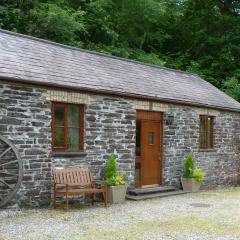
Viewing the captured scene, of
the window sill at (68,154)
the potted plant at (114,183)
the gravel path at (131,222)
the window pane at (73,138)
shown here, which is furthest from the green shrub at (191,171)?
the window pane at (73,138)

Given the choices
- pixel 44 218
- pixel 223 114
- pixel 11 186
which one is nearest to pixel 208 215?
pixel 44 218

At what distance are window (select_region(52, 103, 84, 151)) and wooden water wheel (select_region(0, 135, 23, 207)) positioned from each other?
4.36ft

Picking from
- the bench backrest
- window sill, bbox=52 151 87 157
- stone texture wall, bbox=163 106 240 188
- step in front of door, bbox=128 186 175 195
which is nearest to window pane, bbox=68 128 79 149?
window sill, bbox=52 151 87 157

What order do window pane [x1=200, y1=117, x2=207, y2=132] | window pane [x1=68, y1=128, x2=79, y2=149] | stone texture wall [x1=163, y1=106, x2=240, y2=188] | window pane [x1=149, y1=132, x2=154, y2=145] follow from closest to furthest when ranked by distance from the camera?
window pane [x1=68, y1=128, x2=79, y2=149], window pane [x1=149, y1=132, x2=154, y2=145], stone texture wall [x1=163, y1=106, x2=240, y2=188], window pane [x1=200, y1=117, x2=207, y2=132]

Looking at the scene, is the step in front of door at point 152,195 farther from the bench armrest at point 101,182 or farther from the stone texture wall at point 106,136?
the bench armrest at point 101,182

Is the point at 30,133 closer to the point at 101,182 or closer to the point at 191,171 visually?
the point at 101,182

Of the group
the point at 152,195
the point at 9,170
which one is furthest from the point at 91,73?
the point at 9,170

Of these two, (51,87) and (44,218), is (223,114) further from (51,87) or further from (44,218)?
(44,218)

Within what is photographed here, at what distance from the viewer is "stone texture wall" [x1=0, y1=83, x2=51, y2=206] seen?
32.0 feet

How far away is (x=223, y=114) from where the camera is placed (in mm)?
17016

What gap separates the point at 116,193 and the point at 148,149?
2673 millimetres

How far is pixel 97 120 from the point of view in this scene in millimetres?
11852

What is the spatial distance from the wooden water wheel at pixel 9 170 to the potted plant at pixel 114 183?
8.77 ft

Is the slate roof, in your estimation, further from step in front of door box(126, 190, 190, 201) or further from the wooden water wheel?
step in front of door box(126, 190, 190, 201)
